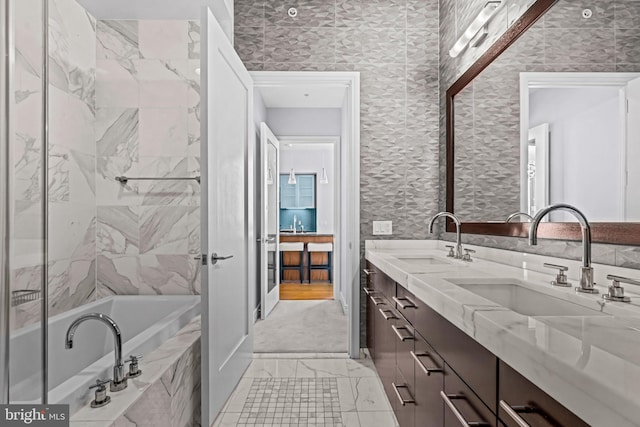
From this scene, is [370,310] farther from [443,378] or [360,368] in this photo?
[443,378]

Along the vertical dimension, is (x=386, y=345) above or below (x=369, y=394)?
above

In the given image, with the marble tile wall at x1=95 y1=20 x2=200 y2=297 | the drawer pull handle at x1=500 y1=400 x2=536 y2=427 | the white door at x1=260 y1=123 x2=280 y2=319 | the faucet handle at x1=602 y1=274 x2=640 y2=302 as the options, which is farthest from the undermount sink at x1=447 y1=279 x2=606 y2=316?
the white door at x1=260 y1=123 x2=280 y2=319

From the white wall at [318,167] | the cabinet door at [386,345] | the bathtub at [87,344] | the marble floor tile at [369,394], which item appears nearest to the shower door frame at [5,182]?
the bathtub at [87,344]

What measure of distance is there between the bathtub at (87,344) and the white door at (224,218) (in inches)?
10.0

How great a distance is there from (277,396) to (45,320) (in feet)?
5.78

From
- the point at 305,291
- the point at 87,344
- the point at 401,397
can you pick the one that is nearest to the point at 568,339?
the point at 401,397

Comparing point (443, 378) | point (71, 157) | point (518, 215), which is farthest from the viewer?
point (71, 157)

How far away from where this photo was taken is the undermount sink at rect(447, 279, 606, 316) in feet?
4.26

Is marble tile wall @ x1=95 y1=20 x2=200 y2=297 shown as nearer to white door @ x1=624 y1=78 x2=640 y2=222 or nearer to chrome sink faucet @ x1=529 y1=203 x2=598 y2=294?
chrome sink faucet @ x1=529 y1=203 x2=598 y2=294

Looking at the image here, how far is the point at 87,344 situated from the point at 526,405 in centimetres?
253

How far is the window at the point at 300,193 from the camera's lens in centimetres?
767

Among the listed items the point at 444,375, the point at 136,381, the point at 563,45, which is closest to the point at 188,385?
the point at 136,381

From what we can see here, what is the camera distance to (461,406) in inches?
40.3

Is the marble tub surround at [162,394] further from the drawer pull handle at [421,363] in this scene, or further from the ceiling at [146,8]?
the ceiling at [146,8]
